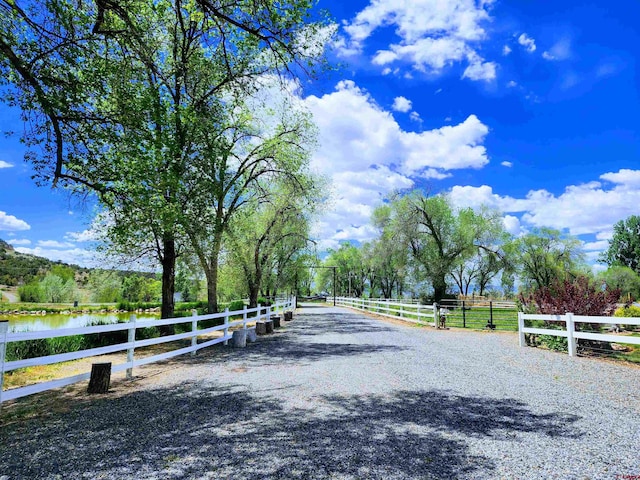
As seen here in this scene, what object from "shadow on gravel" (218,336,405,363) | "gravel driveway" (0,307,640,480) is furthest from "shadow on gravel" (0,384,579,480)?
"shadow on gravel" (218,336,405,363)

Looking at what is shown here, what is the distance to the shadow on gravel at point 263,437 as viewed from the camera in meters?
3.35

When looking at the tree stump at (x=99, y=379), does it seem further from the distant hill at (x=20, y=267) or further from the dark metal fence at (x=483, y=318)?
the distant hill at (x=20, y=267)

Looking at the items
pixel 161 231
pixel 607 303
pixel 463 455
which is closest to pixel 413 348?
pixel 607 303

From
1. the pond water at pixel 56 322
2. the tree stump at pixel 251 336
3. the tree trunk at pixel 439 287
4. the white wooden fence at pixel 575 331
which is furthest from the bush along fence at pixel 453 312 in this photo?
the pond water at pixel 56 322

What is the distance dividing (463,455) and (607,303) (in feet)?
32.9

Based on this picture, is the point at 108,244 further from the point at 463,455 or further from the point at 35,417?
the point at 463,455

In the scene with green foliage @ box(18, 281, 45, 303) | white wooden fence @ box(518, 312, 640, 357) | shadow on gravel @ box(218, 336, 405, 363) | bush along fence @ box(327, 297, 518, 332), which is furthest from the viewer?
green foliage @ box(18, 281, 45, 303)

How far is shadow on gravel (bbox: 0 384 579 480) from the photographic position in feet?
11.0

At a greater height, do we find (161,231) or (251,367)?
(161,231)

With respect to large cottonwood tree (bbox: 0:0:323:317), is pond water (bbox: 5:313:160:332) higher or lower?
lower

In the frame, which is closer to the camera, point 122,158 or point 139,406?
point 139,406

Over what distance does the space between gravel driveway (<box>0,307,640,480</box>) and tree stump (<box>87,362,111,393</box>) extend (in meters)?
0.24

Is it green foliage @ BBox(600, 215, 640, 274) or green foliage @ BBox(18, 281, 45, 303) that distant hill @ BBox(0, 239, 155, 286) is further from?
green foliage @ BBox(600, 215, 640, 274)

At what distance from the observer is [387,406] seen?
5.23m
